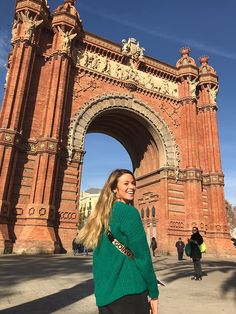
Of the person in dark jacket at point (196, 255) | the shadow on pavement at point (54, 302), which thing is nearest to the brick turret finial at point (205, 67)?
the person in dark jacket at point (196, 255)

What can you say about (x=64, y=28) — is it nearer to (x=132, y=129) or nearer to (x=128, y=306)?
(x=132, y=129)

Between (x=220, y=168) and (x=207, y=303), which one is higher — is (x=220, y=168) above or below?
above

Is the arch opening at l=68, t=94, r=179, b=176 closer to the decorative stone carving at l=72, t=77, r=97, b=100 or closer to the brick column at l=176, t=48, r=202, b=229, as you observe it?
the decorative stone carving at l=72, t=77, r=97, b=100

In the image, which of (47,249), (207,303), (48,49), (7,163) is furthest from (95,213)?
(48,49)

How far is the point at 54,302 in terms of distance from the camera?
221 inches

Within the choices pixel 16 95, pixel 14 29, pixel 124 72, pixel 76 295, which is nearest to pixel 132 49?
pixel 124 72

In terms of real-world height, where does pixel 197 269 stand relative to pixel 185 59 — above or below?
below

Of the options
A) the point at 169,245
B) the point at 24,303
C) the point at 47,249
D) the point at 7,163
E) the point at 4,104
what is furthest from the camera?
the point at 169,245

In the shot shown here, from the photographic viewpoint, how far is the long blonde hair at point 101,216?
7.95 feet

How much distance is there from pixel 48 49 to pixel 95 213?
75.6ft

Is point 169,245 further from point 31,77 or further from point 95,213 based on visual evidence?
point 95,213

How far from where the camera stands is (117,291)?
2.16 meters

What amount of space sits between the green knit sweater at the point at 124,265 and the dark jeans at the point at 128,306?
4cm

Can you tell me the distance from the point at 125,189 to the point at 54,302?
4172 millimetres
